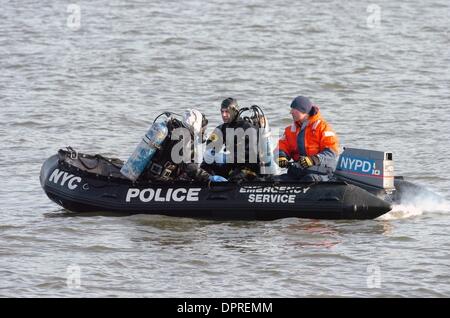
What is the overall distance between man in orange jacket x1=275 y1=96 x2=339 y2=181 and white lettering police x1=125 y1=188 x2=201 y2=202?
1.05 m

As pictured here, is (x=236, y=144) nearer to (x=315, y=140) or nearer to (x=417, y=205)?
(x=315, y=140)

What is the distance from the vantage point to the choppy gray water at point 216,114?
10531mm

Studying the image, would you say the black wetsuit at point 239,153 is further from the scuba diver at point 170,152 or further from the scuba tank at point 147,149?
the scuba tank at point 147,149

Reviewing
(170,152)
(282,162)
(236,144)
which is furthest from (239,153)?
(170,152)

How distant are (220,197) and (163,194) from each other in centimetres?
63

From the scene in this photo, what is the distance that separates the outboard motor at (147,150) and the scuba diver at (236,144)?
0.59 meters

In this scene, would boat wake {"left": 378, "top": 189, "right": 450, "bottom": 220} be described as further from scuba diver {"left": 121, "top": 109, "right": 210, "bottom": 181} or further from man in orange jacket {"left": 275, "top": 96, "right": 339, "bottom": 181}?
scuba diver {"left": 121, "top": 109, "right": 210, "bottom": 181}

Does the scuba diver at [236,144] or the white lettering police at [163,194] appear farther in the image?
the scuba diver at [236,144]

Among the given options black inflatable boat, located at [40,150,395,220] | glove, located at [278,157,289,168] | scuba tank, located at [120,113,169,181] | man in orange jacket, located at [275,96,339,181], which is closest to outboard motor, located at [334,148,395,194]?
black inflatable boat, located at [40,150,395,220]

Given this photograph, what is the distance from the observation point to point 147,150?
12531 mm

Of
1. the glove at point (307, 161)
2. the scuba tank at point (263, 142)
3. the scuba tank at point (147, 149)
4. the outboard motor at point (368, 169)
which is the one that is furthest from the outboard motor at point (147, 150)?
the outboard motor at point (368, 169)

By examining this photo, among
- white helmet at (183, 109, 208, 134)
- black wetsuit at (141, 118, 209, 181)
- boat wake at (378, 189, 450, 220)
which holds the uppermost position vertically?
white helmet at (183, 109, 208, 134)

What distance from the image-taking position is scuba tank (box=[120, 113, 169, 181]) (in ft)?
40.8
